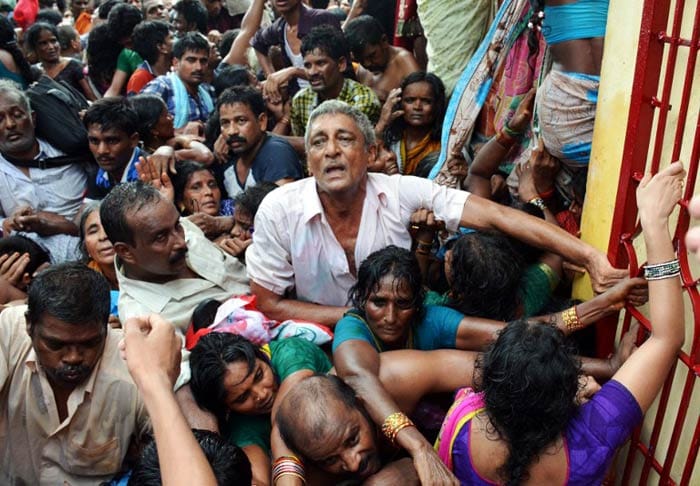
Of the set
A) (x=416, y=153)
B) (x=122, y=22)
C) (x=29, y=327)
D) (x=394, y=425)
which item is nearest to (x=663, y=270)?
(x=394, y=425)

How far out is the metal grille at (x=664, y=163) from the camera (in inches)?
87.8

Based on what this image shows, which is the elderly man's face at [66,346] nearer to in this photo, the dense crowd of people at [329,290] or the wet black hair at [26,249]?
the dense crowd of people at [329,290]

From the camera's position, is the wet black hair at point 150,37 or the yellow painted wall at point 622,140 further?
the wet black hair at point 150,37

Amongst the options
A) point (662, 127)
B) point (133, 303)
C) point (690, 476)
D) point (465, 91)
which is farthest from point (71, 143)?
point (690, 476)

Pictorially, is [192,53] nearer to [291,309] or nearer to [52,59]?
[52,59]

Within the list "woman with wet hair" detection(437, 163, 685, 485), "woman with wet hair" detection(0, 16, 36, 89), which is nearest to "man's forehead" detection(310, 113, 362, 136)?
"woman with wet hair" detection(437, 163, 685, 485)

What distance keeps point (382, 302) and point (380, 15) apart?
4.34m

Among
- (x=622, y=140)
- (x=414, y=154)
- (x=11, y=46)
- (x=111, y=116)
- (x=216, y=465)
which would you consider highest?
(x=11, y=46)

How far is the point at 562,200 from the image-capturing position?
139 inches

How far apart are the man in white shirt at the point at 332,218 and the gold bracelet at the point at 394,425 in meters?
0.90

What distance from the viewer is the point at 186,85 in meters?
5.75

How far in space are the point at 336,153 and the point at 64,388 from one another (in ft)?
4.63

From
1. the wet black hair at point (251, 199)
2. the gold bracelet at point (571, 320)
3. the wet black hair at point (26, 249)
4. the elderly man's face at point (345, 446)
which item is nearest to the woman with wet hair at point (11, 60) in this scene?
the wet black hair at point (26, 249)

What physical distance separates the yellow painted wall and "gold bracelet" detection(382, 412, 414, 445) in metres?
0.93
